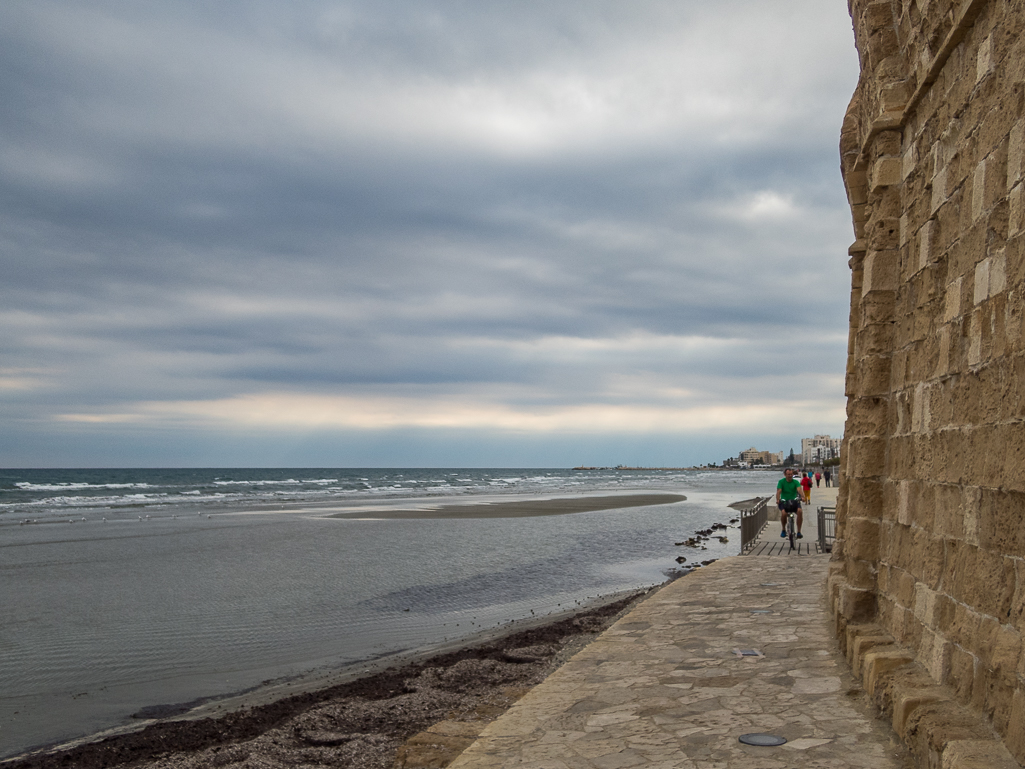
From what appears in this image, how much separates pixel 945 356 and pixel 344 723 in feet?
20.8

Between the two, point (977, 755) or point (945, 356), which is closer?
point (977, 755)

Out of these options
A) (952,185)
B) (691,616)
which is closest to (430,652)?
(691,616)

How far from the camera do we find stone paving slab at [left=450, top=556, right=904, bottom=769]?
446cm

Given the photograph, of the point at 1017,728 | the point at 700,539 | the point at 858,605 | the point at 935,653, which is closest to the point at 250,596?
the point at 858,605

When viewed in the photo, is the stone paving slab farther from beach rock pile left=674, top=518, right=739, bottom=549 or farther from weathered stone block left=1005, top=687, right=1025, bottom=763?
beach rock pile left=674, top=518, right=739, bottom=549

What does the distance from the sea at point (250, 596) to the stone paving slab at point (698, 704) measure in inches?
168

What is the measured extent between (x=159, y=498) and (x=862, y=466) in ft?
164

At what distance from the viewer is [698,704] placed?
5504 millimetres

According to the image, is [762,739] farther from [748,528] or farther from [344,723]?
[748,528]

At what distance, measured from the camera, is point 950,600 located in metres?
4.12

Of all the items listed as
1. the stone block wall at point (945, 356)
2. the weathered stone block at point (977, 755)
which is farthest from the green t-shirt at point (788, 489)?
the weathered stone block at point (977, 755)

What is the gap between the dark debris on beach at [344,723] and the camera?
6.63m

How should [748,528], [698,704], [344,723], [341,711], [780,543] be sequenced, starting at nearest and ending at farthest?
[698,704] < [344,723] < [341,711] < [748,528] < [780,543]

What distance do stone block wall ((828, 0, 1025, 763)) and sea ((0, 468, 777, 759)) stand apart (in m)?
6.96
